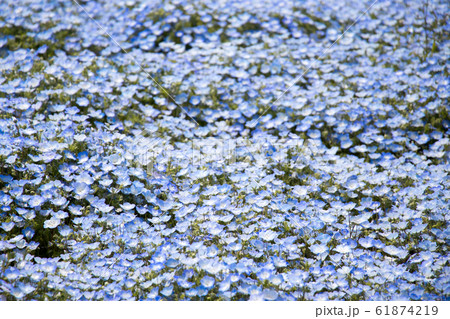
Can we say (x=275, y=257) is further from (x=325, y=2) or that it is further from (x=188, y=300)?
(x=325, y=2)

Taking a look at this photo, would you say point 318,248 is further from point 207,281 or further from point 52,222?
point 52,222

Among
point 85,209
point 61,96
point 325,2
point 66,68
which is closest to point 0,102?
point 61,96

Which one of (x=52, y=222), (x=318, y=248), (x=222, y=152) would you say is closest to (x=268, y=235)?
(x=318, y=248)

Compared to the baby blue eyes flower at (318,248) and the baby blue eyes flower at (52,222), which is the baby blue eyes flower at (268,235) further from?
the baby blue eyes flower at (52,222)

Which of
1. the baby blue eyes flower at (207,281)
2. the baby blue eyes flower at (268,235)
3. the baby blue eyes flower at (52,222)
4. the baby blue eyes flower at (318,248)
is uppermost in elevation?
the baby blue eyes flower at (52,222)

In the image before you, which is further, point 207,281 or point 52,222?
point 52,222

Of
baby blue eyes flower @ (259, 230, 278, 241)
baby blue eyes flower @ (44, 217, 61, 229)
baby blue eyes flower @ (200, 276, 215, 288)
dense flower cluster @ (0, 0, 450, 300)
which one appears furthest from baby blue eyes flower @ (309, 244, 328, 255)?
baby blue eyes flower @ (44, 217, 61, 229)

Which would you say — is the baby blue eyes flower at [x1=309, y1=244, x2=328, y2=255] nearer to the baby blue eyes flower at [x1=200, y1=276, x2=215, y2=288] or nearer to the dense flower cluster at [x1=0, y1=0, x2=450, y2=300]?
the dense flower cluster at [x1=0, y1=0, x2=450, y2=300]

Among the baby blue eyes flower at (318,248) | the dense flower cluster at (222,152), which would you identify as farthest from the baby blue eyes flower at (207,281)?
the baby blue eyes flower at (318,248)
